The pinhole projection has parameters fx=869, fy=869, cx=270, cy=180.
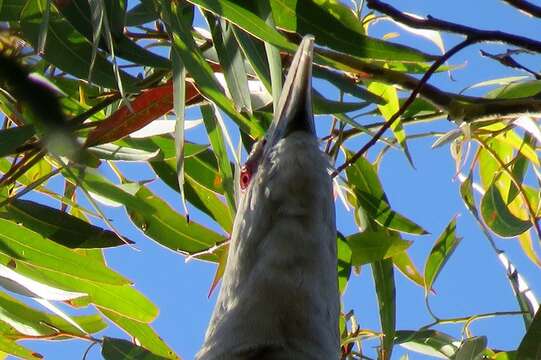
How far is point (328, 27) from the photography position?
3.43ft

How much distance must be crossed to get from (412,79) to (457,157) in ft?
1.29

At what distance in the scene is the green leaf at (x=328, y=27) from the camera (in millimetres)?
Answer: 1012

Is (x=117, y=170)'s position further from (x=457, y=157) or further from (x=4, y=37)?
(x=4, y=37)

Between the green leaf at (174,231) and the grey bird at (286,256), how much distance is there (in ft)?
1.30

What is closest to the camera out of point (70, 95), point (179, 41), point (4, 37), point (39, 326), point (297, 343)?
point (4, 37)

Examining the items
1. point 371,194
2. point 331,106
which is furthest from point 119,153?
point 371,194

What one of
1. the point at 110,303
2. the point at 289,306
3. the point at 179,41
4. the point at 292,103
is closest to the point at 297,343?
the point at 289,306

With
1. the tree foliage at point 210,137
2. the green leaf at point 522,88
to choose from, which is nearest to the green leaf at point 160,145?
the tree foliage at point 210,137

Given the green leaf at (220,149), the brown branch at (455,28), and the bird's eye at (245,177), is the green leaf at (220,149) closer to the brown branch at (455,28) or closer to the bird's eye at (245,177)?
the bird's eye at (245,177)

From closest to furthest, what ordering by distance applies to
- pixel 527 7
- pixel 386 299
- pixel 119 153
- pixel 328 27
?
pixel 527 7
pixel 328 27
pixel 119 153
pixel 386 299

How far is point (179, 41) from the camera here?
3.34 feet

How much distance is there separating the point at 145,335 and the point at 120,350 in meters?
0.12

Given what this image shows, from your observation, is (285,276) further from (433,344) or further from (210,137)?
(433,344)

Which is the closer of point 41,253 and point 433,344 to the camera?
point 41,253
